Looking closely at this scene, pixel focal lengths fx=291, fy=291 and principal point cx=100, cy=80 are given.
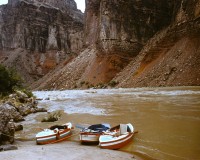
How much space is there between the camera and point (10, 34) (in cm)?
14612

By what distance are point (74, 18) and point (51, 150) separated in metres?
142

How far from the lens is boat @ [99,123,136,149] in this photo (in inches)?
448

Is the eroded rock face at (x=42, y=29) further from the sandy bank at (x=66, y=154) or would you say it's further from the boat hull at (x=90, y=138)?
the sandy bank at (x=66, y=154)

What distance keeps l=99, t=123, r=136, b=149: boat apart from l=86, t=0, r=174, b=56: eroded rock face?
191 ft

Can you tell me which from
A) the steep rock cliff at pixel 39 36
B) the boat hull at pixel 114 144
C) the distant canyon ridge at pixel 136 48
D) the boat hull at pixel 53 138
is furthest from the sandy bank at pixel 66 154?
the steep rock cliff at pixel 39 36

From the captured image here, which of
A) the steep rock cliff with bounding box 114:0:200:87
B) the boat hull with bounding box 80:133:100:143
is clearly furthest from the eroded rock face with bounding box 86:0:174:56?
the boat hull with bounding box 80:133:100:143

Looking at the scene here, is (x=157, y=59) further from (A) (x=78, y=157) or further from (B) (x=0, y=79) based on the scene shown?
(A) (x=78, y=157)

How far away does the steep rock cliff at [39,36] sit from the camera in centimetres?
13462

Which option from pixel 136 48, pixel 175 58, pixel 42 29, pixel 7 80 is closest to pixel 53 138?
pixel 7 80

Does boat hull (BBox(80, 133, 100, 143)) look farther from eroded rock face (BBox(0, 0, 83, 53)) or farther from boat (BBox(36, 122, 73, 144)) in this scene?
eroded rock face (BBox(0, 0, 83, 53))

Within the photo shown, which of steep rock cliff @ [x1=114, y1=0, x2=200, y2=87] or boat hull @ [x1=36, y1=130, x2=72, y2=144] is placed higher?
steep rock cliff @ [x1=114, y1=0, x2=200, y2=87]

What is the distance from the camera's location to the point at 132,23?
71.6 metres

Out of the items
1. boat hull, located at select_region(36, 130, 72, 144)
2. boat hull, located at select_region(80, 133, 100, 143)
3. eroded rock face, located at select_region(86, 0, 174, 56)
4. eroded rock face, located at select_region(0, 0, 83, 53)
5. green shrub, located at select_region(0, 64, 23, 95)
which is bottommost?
boat hull, located at select_region(36, 130, 72, 144)

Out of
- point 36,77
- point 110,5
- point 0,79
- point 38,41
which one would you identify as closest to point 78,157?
point 0,79
